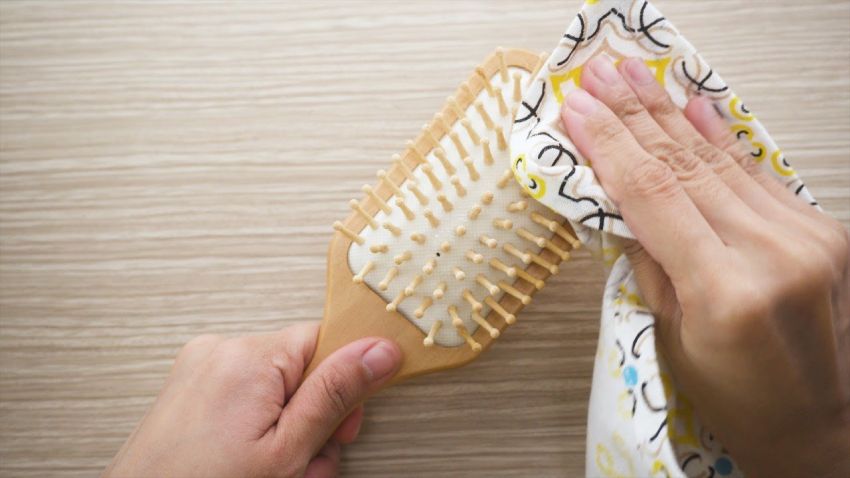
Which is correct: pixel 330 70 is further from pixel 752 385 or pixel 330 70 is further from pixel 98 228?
pixel 752 385

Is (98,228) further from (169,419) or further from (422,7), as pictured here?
(422,7)

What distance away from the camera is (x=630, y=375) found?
480mm

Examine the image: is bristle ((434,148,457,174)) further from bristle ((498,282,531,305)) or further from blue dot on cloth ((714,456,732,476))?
blue dot on cloth ((714,456,732,476))

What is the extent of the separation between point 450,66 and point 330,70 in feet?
0.47

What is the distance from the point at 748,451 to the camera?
0.48m

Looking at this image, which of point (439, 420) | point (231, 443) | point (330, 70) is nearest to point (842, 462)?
point (439, 420)

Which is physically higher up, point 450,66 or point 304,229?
point 450,66

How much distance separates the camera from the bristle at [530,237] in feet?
1.62

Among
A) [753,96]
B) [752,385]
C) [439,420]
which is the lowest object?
[439,420]

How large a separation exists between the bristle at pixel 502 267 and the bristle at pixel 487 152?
9 centimetres

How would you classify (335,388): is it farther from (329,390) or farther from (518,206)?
(518,206)

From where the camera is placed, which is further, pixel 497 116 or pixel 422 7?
pixel 422 7

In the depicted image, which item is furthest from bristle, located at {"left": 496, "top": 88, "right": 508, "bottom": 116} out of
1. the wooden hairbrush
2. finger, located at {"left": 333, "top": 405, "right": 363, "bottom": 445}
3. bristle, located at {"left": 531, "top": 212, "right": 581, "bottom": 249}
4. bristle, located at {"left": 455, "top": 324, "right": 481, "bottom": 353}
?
finger, located at {"left": 333, "top": 405, "right": 363, "bottom": 445}

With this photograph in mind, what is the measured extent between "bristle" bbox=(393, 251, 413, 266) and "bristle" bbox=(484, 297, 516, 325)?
0.08 m
